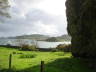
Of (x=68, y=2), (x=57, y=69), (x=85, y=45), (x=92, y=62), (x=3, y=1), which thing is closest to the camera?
(x=57, y=69)

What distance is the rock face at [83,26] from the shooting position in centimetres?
2523

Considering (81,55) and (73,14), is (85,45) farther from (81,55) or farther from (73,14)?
(73,14)

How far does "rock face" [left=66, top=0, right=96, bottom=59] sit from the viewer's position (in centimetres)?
2523

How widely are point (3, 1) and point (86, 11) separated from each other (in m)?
21.1

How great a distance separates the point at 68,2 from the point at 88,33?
8980mm

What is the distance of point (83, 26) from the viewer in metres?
27.5

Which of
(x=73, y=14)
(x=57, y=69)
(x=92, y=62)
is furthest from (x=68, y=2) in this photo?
(x=57, y=69)

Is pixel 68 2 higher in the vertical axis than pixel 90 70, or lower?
higher

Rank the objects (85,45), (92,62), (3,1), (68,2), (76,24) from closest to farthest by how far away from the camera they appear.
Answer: (92,62)
(85,45)
(76,24)
(68,2)
(3,1)

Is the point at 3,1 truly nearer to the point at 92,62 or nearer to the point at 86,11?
the point at 86,11

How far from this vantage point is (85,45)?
92.9 feet

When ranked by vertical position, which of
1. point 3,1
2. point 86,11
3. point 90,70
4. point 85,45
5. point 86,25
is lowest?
point 90,70

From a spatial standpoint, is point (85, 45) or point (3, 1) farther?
point (3, 1)

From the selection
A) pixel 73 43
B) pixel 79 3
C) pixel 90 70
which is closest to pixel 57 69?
pixel 90 70
